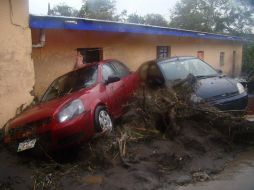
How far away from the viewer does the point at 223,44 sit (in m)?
22.1

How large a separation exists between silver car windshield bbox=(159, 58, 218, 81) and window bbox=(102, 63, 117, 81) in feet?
3.57

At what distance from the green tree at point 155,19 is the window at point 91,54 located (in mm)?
26610

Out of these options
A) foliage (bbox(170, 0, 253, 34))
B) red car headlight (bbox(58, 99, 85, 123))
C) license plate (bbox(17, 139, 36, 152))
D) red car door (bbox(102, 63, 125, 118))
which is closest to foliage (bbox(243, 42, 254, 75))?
foliage (bbox(170, 0, 253, 34))

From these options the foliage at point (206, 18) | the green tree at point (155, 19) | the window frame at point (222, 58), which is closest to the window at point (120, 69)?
the window frame at point (222, 58)

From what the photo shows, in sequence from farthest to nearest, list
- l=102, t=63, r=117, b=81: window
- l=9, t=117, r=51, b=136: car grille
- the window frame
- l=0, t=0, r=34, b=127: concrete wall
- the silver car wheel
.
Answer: the window frame → l=102, t=63, r=117, b=81: window → l=0, t=0, r=34, b=127: concrete wall → the silver car wheel → l=9, t=117, r=51, b=136: car grille

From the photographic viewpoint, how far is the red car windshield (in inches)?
280

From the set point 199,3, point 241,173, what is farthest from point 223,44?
point 241,173

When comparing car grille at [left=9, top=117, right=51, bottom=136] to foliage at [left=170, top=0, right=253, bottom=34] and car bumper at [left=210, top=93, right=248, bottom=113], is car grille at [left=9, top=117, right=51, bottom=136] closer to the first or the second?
car bumper at [left=210, top=93, right=248, bottom=113]

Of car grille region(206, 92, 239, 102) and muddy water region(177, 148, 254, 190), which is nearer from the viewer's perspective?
muddy water region(177, 148, 254, 190)

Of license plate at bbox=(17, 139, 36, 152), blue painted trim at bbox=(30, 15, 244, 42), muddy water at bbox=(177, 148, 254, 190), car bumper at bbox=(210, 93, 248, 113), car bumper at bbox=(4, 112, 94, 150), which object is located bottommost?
muddy water at bbox=(177, 148, 254, 190)

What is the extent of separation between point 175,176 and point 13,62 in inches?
167

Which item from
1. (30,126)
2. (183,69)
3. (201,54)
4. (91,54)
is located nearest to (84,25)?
(91,54)

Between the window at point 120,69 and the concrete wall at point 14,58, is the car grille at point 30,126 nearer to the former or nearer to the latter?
the concrete wall at point 14,58

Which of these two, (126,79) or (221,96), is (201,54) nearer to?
(126,79)
